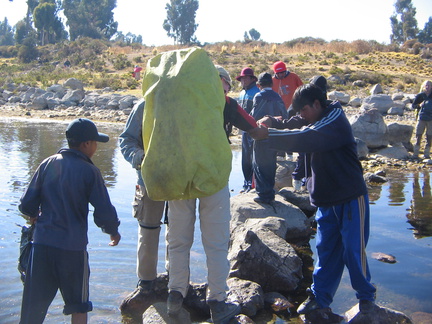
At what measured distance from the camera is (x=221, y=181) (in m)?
3.54

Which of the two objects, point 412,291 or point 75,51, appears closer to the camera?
point 412,291

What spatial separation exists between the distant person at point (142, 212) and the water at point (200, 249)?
405mm

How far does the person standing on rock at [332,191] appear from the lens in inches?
149

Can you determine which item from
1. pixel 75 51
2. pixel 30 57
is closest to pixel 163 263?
pixel 75 51

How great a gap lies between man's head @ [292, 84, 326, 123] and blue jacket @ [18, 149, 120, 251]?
5.35 ft

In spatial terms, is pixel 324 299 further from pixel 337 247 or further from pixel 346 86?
pixel 346 86

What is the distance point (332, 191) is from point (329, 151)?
30cm

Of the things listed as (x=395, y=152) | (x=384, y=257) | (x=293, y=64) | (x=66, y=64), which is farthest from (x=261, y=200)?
(x=66, y=64)

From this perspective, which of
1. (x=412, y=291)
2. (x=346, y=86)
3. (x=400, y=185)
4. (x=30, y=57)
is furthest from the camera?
(x=30, y=57)

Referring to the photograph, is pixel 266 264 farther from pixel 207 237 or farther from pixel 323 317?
pixel 207 237

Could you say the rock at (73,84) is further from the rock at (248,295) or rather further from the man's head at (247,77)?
the rock at (248,295)

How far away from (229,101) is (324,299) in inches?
68.1

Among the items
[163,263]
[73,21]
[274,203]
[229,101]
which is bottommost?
[163,263]

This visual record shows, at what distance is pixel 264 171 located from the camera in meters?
6.61
